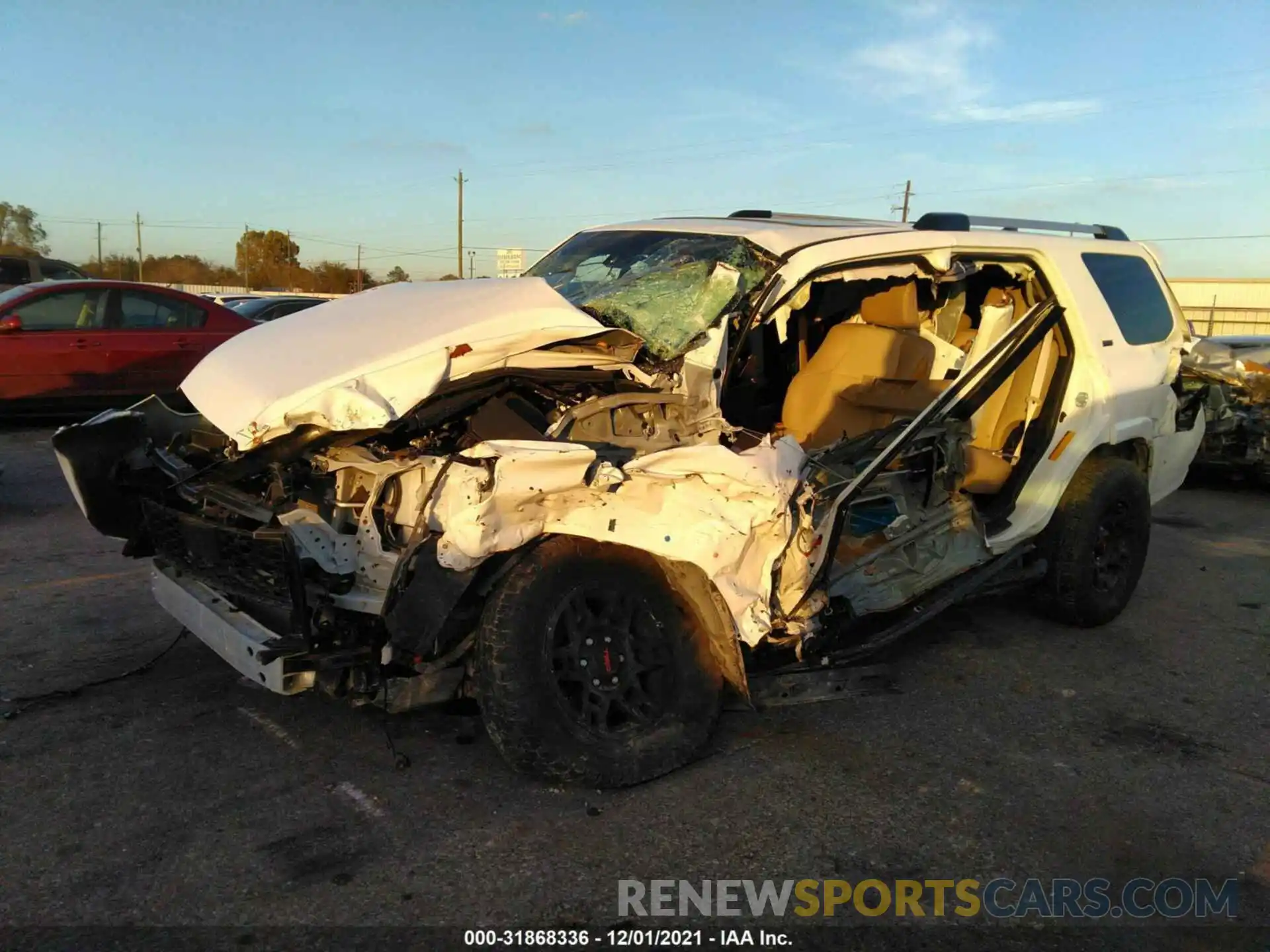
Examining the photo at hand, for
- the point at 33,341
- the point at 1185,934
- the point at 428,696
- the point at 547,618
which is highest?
the point at 33,341

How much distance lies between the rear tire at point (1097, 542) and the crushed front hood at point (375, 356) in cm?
282

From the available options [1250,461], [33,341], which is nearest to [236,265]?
[33,341]

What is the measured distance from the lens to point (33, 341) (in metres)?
10.0

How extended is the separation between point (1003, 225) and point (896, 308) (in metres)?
0.95

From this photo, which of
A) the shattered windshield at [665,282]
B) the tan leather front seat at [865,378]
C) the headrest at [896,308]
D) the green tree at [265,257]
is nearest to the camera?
the shattered windshield at [665,282]

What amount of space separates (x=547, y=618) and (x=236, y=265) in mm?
75193

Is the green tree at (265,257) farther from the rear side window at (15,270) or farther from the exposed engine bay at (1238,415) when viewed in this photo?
the exposed engine bay at (1238,415)

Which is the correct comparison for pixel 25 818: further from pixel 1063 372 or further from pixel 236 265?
pixel 236 265

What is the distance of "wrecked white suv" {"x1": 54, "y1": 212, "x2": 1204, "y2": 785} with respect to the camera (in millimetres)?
3287

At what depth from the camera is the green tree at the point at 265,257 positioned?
67000 millimetres

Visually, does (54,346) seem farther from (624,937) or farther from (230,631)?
(624,937)

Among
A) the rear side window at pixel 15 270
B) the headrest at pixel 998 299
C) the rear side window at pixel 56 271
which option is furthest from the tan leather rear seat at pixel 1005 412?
the rear side window at pixel 15 270

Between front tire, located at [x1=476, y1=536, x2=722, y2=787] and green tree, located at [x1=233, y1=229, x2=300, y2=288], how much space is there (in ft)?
224

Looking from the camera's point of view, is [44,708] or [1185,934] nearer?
[1185,934]
